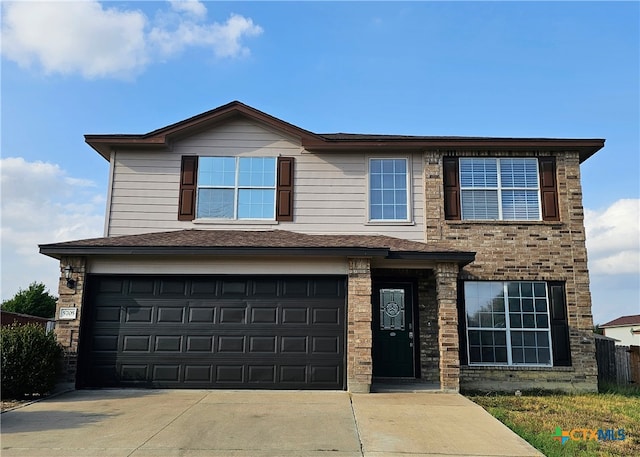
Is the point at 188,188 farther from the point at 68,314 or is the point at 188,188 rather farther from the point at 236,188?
the point at 68,314

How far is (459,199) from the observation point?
469 inches

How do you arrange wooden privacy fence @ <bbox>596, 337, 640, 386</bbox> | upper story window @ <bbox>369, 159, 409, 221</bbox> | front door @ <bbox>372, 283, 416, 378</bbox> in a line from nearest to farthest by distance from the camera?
1. front door @ <bbox>372, 283, 416, 378</bbox>
2. upper story window @ <bbox>369, 159, 409, 221</bbox>
3. wooden privacy fence @ <bbox>596, 337, 640, 386</bbox>

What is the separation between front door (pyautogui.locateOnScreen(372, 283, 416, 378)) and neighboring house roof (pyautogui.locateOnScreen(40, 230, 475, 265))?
1.34 m

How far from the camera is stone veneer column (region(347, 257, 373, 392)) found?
376 inches

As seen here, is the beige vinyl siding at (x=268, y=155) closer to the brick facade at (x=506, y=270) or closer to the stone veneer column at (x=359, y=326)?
the brick facade at (x=506, y=270)

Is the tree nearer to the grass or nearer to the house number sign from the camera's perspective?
the house number sign

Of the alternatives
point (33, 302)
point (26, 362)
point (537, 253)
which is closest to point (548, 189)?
point (537, 253)

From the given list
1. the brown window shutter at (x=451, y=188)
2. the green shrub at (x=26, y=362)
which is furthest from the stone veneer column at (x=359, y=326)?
the green shrub at (x=26, y=362)

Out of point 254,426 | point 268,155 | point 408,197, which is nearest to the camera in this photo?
point 254,426

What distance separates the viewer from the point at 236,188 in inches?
477

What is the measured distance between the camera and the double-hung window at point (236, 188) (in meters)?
12.0

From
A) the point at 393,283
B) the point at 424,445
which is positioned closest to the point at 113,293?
the point at 393,283

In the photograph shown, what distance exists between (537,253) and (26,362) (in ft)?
35.4

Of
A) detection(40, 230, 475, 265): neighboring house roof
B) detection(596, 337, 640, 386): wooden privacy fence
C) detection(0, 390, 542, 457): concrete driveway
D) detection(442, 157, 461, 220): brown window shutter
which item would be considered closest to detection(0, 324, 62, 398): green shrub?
detection(0, 390, 542, 457): concrete driveway
